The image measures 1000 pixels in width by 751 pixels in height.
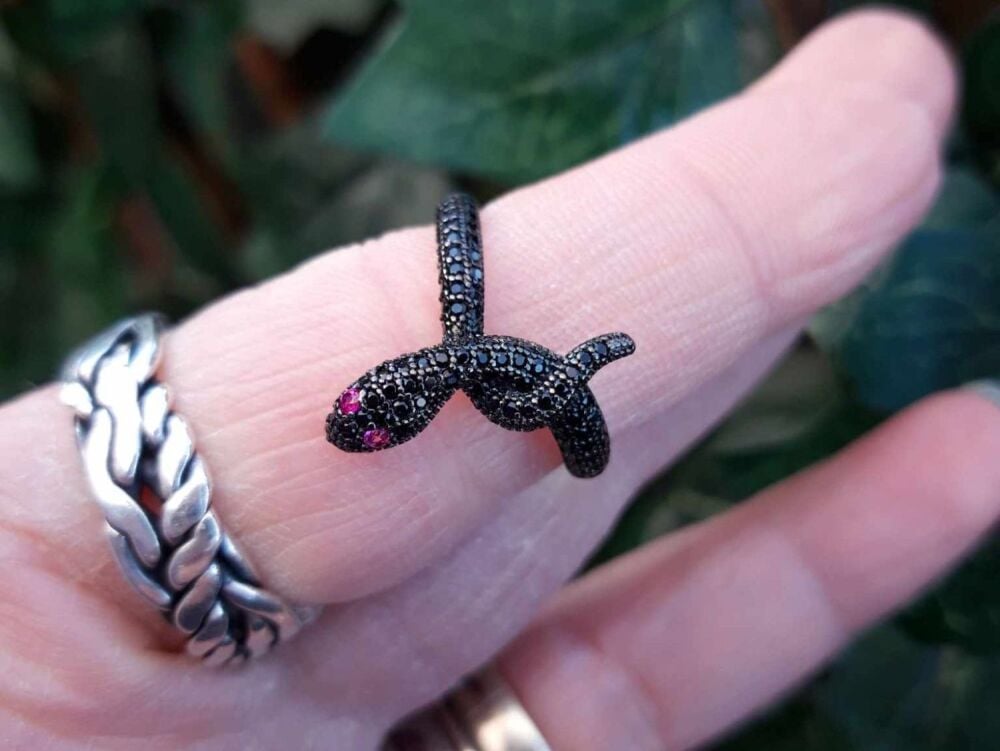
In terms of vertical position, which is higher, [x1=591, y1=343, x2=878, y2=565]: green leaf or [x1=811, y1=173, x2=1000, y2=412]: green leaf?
[x1=811, y1=173, x2=1000, y2=412]: green leaf

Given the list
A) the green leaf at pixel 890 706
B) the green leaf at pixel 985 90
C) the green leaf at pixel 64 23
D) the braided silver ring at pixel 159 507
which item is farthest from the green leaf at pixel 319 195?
the green leaf at pixel 890 706

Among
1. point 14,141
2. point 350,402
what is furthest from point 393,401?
point 14,141

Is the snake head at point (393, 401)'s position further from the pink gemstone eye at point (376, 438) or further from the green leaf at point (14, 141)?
the green leaf at point (14, 141)

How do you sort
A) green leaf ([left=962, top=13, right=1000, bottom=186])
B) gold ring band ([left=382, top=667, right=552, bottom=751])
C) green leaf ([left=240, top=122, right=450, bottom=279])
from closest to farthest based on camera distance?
1. gold ring band ([left=382, top=667, right=552, bottom=751])
2. green leaf ([left=962, top=13, right=1000, bottom=186])
3. green leaf ([left=240, top=122, right=450, bottom=279])

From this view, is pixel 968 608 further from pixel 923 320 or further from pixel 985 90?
pixel 985 90

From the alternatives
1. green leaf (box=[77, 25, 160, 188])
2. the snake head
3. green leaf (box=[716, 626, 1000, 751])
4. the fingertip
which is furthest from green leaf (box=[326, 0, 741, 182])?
green leaf (box=[716, 626, 1000, 751])

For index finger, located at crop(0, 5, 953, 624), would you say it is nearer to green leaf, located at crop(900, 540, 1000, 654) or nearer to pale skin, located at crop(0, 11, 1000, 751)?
pale skin, located at crop(0, 11, 1000, 751)
